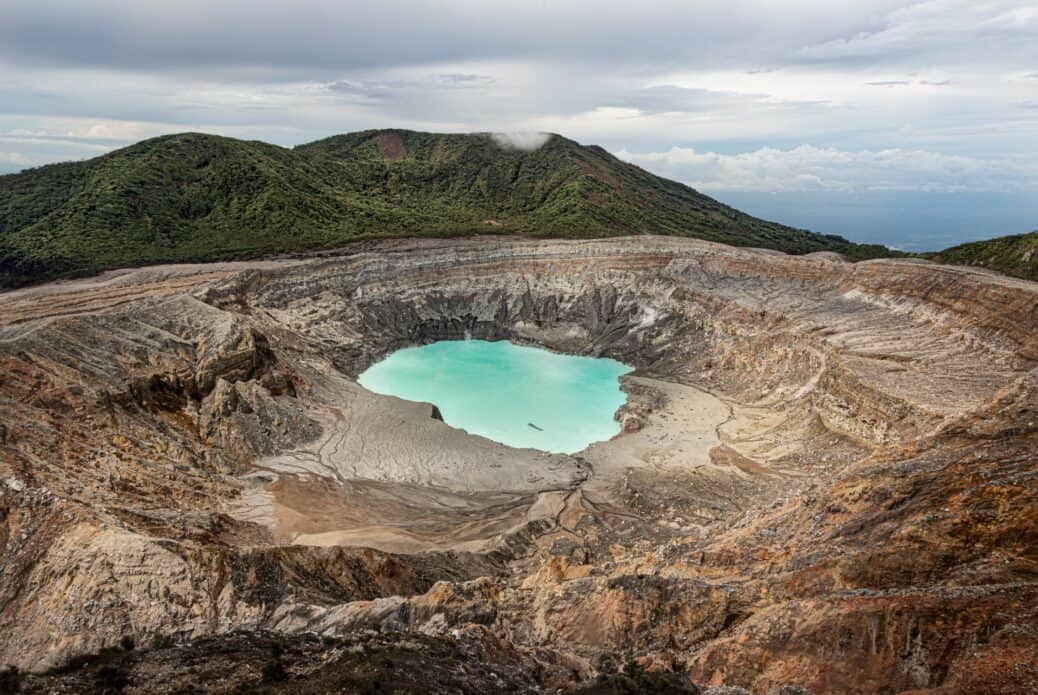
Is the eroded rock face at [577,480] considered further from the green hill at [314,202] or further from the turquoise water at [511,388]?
the green hill at [314,202]

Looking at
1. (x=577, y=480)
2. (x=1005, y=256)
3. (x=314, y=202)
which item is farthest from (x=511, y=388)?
(x=314, y=202)

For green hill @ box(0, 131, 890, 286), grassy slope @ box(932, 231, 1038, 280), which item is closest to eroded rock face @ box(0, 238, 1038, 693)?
grassy slope @ box(932, 231, 1038, 280)

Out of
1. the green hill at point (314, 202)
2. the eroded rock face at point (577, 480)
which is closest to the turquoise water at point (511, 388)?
the eroded rock face at point (577, 480)

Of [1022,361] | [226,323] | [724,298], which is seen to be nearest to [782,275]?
[724,298]

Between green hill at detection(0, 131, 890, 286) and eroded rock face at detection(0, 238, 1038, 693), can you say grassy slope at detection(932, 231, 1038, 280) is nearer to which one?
eroded rock face at detection(0, 238, 1038, 693)

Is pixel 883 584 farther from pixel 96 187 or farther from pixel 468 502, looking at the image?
pixel 96 187
